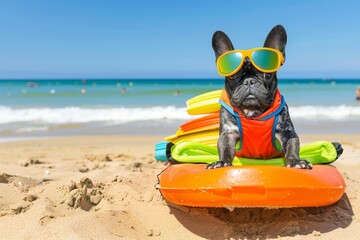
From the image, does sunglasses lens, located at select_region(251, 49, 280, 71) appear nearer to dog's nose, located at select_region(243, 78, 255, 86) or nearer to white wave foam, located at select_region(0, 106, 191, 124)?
dog's nose, located at select_region(243, 78, 255, 86)

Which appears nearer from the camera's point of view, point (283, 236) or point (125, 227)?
point (283, 236)

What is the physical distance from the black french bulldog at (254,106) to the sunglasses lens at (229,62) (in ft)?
0.20

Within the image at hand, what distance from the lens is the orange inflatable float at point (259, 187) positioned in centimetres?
293

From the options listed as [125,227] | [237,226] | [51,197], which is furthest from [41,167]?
[237,226]

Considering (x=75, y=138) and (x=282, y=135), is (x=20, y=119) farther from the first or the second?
(x=282, y=135)

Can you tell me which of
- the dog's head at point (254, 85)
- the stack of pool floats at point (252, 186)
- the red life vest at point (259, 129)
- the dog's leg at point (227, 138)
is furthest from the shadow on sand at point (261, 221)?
the dog's head at point (254, 85)

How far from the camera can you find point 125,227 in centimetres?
343

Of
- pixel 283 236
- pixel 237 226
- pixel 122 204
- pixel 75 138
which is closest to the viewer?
pixel 283 236

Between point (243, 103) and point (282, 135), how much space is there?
462 millimetres

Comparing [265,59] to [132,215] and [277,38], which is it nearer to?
[277,38]

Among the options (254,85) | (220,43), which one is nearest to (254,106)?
(254,85)

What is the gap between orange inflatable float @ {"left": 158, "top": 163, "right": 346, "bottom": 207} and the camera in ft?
9.62

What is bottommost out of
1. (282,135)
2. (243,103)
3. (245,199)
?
(245,199)

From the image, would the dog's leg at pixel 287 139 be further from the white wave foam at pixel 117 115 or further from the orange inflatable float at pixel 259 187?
the white wave foam at pixel 117 115
